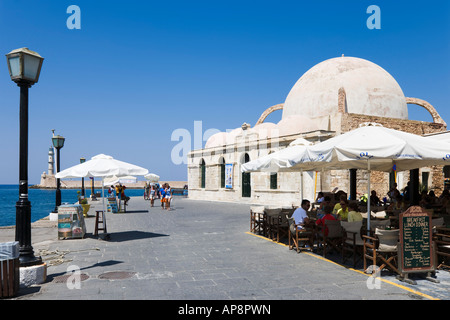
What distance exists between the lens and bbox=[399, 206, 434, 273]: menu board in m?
5.98

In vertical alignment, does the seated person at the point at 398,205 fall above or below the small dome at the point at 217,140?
below

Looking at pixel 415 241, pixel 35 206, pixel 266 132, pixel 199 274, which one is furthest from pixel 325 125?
pixel 35 206

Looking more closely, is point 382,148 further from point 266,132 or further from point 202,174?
point 202,174

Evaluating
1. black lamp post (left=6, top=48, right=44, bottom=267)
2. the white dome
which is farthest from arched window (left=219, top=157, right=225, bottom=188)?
black lamp post (left=6, top=48, right=44, bottom=267)

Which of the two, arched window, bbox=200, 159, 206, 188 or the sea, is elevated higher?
arched window, bbox=200, 159, 206, 188

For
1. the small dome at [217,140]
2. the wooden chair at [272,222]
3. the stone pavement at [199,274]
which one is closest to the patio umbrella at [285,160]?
the wooden chair at [272,222]

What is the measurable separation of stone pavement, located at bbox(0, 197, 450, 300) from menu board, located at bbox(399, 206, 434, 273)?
0.97 ft

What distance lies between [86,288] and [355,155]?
500 cm

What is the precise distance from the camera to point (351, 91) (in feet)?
83.3

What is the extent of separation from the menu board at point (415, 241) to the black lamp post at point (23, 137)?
20.0 feet

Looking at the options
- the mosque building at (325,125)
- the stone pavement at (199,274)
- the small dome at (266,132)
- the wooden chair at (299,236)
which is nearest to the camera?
the stone pavement at (199,274)

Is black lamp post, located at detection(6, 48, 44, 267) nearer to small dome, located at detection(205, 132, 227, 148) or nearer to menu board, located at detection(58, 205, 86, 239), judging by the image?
menu board, located at detection(58, 205, 86, 239)

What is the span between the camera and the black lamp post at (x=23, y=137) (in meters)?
6.00

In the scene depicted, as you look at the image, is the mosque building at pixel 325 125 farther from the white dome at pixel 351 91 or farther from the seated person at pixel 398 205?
the seated person at pixel 398 205
